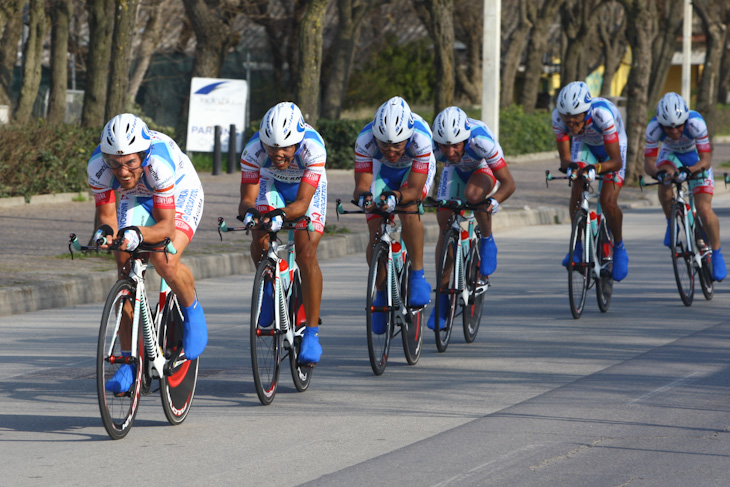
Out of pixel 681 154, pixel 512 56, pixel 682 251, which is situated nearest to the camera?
pixel 682 251

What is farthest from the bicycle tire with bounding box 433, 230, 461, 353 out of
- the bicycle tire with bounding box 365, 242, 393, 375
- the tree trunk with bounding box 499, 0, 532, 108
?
the tree trunk with bounding box 499, 0, 532, 108

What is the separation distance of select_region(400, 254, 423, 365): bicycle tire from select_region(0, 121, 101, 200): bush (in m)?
11.7

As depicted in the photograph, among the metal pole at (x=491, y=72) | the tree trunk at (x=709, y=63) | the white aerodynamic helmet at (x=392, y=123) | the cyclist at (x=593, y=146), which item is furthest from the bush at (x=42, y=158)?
the tree trunk at (x=709, y=63)

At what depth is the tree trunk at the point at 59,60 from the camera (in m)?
26.6

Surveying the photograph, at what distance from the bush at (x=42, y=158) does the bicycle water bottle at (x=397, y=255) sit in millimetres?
11717

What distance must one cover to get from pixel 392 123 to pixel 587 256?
3335mm

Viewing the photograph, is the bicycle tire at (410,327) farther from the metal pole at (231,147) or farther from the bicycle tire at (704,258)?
the metal pole at (231,147)

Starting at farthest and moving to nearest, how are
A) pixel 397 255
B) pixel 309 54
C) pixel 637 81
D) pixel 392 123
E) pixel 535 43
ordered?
pixel 535 43 → pixel 637 81 → pixel 309 54 → pixel 397 255 → pixel 392 123

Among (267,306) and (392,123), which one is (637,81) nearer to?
(392,123)

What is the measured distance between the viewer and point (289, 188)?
25.9ft

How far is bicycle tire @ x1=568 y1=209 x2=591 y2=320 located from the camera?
10.8 metres

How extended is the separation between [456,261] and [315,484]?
405cm

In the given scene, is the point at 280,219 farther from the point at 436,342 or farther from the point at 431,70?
the point at 431,70

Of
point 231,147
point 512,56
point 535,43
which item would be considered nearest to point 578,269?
point 231,147
